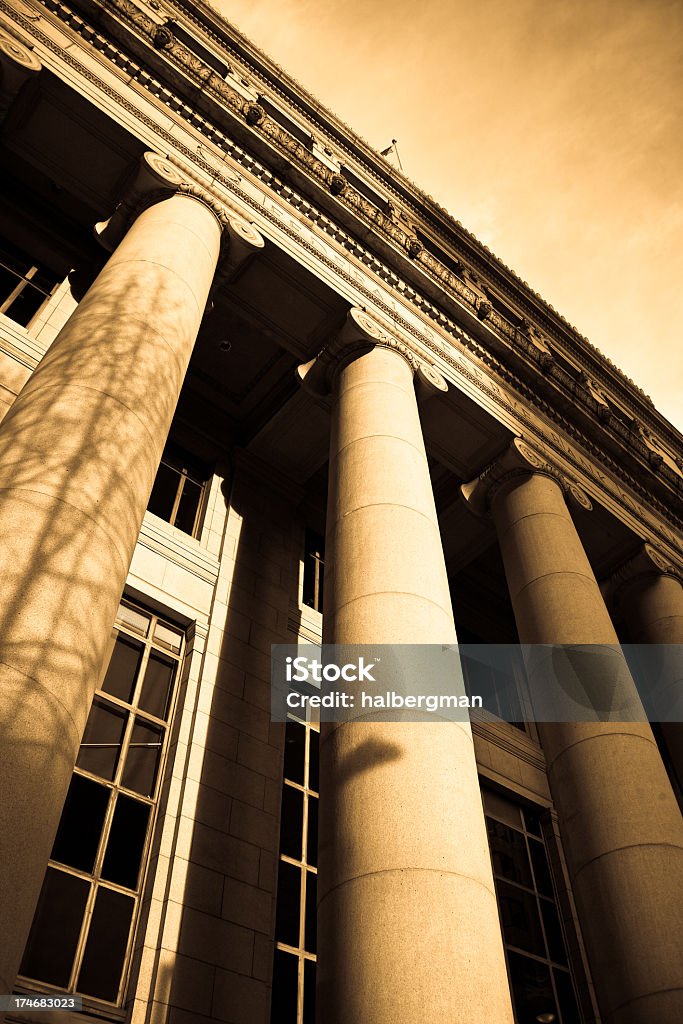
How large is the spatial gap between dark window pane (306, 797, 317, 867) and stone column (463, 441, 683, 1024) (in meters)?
4.09

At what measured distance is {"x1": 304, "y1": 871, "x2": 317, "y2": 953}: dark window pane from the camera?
1182cm

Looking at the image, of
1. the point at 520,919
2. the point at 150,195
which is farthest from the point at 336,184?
the point at 520,919

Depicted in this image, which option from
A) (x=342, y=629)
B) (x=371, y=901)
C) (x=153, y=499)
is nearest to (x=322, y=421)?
(x=153, y=499)

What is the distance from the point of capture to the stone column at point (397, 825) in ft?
19.2

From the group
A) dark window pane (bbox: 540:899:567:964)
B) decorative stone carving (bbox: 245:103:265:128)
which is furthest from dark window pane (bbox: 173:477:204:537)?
dark window pane (bbox: 540:899:567:964)

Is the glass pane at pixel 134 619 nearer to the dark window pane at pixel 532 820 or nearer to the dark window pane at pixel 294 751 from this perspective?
the dark window pane at pixel 294 751

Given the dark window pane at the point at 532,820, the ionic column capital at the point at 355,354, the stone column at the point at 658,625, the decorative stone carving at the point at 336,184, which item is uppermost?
the decorative stone carving at the point at 336,184

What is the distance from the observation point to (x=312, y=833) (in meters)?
13.2

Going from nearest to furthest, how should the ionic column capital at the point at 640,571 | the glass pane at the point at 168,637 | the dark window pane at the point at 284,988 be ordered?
1. the dark window pane at the point at 284,988
2. the glass pane at the point at 168,637
3. the ionic column capital at the point at 640,571

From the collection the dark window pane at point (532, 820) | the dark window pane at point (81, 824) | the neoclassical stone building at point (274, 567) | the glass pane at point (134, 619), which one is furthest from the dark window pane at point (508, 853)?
the dark window pane at point (81, 824)

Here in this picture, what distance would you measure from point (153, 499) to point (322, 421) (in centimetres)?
483

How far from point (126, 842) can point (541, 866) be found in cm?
1061

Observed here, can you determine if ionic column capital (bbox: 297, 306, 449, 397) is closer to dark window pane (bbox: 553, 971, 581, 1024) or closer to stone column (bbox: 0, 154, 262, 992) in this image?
stone column (bbox: 0, 154, 262, 992)

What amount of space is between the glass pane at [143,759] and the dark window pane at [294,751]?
8.60 feet
